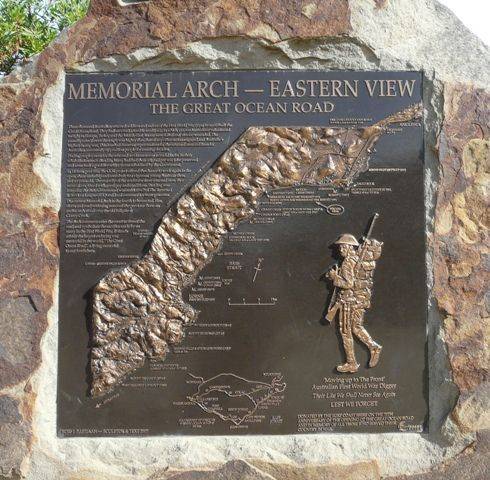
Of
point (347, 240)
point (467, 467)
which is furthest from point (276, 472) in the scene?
point (347, 240)

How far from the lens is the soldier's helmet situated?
3760 mm

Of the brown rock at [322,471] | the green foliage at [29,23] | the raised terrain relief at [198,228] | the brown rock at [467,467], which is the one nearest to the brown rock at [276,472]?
the brown rock at [322,471]

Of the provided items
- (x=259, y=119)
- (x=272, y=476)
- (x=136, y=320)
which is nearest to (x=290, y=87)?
(x=259, y=119)

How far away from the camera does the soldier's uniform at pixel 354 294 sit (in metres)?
3.74

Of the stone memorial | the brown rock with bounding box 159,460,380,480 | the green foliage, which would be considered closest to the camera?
the brown rock with bounding box 159,460,380,480

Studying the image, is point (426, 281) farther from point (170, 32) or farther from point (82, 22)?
point (82, 22)

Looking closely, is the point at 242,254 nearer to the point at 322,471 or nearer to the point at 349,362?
the point at 349,362

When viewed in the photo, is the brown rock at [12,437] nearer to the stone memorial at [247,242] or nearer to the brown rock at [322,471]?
Result: the stone memorial at [247,242]

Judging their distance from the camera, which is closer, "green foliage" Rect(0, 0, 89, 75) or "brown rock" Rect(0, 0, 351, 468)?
"brown rock" Rect(0, 0, 351, 468)

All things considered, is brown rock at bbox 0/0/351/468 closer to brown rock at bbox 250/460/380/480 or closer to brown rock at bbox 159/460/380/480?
brown rock at bbox 159/460/380/480

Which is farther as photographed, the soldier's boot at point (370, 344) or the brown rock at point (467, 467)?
the soldier's boot at point (370, 344)

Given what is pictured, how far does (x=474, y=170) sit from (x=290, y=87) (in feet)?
4.45

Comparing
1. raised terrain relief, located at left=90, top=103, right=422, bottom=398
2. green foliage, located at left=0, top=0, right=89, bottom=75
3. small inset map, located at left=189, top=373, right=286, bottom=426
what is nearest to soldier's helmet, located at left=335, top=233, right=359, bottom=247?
raised terrain relief, located at left=90, top=103, right=422, bottom=398

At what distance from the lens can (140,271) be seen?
12.4ft
